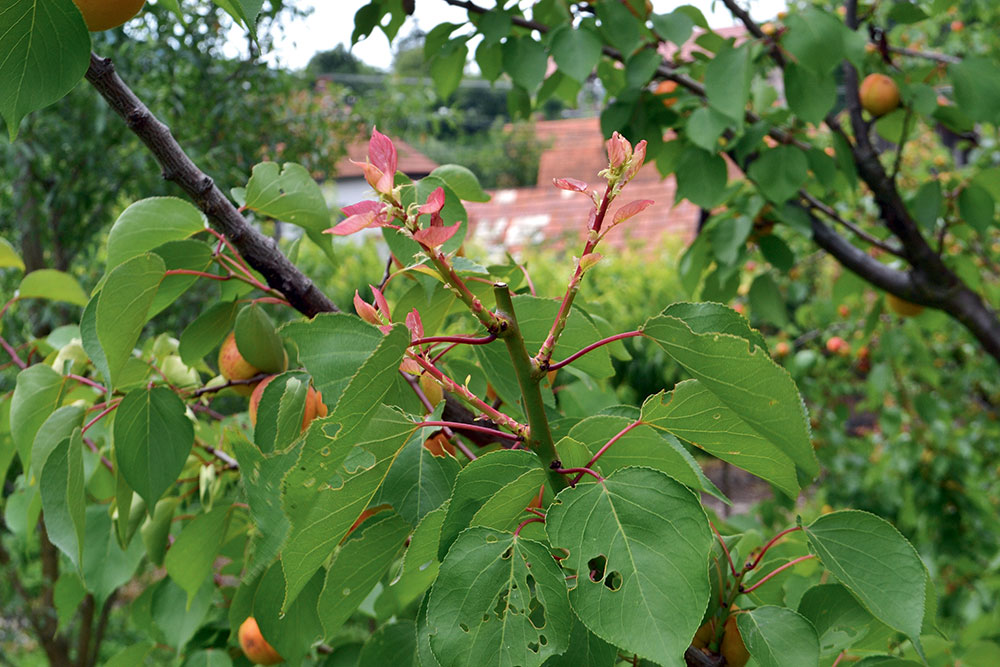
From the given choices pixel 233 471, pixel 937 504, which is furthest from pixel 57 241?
pixel 937 504

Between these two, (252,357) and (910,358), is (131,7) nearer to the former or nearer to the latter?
(252,357)

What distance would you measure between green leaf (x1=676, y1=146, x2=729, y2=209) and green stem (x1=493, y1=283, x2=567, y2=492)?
81 cm

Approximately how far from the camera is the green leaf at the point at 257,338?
0.63 meters

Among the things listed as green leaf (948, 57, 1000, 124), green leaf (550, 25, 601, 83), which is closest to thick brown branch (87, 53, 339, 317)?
green leaf (550, 25, 601, 83)

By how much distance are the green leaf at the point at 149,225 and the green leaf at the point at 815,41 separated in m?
A: 0.77

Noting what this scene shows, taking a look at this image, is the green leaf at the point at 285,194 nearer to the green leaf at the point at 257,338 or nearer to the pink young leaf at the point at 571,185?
the green leaf at the point at 257,338

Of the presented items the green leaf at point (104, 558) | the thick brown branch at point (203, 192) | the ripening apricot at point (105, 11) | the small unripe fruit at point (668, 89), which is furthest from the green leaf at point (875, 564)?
the small unripe fruit at point (668, 89)

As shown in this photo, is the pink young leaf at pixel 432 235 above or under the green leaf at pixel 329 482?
above

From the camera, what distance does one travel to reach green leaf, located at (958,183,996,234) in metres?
1.37

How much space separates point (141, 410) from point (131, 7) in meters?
0.26

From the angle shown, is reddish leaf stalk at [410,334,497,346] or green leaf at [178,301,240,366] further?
green leaf at [178,301,240,366]

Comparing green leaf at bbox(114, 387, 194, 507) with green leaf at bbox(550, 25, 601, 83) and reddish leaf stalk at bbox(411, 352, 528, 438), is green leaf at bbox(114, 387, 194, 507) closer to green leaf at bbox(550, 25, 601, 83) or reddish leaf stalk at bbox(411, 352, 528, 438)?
reddish leaf stalk at bbox(411, 352, 528, 438)

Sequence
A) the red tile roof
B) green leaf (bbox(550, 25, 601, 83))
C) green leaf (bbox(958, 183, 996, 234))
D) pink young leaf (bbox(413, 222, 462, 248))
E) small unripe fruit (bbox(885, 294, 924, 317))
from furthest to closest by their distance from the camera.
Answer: the red tile roof < small unripe fruit (bbox(885, 294, 924, 317)) < green leaf (bbox(958, 183, 996, 234)) < green leaf (bbox(550, 25, 601, 83)) < pink young leaf (bbox(413, 222, 462, 248))

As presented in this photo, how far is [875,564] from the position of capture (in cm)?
45
